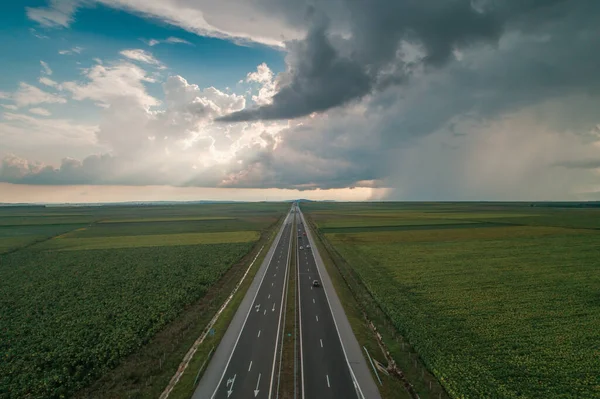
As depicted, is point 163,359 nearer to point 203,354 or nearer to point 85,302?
point 203,354

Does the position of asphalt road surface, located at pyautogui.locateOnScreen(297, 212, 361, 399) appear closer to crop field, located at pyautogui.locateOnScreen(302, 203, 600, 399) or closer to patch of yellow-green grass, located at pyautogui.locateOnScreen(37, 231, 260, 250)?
crop field, located at pyautogui.locateOnScreen(302, 203, 600, 399)

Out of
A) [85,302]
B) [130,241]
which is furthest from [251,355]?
[130,241]

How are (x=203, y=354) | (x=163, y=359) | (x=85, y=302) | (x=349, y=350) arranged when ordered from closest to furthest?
(x=163, y=359)
(x=203, y=354)
(x=349, y=350)
(x=85, y=302)

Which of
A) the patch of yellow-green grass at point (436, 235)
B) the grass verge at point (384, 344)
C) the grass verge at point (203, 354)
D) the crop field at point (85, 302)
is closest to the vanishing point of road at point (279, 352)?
the grass verge at point (203, 354)

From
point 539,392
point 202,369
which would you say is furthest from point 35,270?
point 539,392

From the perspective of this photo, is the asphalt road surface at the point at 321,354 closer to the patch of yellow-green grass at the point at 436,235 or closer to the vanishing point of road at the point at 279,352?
the vanishing point of road at the point at 279,352

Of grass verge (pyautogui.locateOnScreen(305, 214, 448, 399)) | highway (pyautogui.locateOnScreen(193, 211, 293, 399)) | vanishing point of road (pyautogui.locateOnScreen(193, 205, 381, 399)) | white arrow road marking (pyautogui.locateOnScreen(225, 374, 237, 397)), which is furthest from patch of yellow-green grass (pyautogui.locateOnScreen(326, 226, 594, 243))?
white arrow road marking (pyautogui.locateOnScreen(225, 374, 237, 397))
